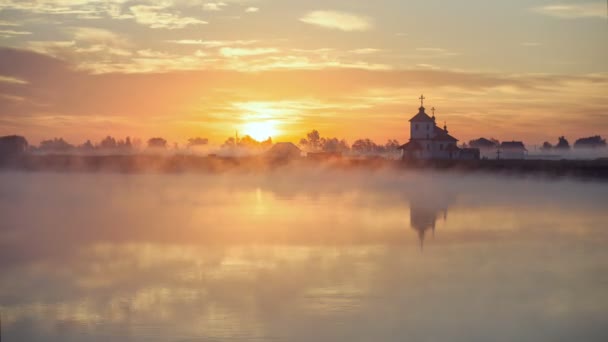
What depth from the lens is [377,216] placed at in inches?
1693

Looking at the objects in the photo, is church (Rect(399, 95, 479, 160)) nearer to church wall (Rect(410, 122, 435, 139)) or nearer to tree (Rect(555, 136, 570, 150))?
church wall (Rect(410, 122, 435, 139))

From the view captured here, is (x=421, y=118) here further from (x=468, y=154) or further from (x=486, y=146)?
(x=486, y=146)

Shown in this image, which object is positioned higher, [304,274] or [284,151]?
[284,151]

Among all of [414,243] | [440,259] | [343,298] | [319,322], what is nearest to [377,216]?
[414,243]

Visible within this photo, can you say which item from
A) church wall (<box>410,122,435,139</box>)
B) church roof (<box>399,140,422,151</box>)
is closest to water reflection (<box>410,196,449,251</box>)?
church roof (<box>399,140,422,151</box>)

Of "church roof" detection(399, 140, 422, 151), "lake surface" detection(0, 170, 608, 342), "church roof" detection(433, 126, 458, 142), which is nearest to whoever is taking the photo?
"lake surface" detection(0, 170, 608, 342)

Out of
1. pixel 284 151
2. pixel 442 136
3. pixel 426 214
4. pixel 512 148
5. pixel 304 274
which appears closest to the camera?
pixel 304 274

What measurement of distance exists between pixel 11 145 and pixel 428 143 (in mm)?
66404

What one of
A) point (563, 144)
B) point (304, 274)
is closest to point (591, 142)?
Answer: point (563, 144)

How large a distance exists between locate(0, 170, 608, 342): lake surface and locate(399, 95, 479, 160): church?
5134 centimetres

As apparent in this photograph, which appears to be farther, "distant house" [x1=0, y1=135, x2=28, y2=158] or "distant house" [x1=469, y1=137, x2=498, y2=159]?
"distant house" [x1=469, y1=137, x2=498, y2=159]

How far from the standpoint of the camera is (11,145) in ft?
397

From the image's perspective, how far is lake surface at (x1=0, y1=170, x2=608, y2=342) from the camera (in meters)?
16.8

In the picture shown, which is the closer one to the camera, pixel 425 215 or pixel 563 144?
pixel 425 215
